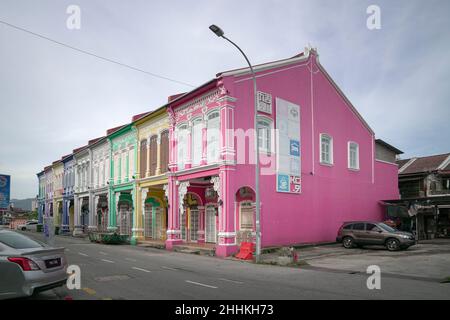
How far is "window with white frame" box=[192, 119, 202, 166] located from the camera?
903 inches

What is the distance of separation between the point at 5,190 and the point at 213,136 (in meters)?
16.3

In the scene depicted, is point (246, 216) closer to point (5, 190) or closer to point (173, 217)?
point (173, 217)

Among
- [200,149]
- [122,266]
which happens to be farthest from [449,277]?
[200,149]

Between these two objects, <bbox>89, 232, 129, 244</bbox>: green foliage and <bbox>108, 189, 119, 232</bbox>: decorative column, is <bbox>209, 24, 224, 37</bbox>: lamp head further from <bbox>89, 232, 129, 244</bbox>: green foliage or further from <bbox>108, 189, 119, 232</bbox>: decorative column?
<bbox>108, 189, 119, 232</bbox>: decorative column

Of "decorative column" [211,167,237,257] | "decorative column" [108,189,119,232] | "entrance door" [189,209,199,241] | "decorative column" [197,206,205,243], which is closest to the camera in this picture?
"decorative column" [211,167,237,257]

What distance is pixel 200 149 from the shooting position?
22.8 m

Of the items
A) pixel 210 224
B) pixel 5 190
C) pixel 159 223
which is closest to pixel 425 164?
pixel 210 224

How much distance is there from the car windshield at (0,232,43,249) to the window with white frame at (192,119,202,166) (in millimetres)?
14134

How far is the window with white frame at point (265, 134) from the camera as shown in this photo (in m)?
21.8

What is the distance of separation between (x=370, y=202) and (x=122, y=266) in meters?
20.9

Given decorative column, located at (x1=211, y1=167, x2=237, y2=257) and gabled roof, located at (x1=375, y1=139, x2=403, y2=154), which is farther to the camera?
gabled roof, located at (x1=375, y1=139, x2=403, y2=154)

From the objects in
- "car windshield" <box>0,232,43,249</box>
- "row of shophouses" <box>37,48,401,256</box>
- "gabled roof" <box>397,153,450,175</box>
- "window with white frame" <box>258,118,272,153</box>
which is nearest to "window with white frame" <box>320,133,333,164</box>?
"row of shophouses" <box>37,48,401,256</box>

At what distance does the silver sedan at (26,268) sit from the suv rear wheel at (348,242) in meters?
17.6
